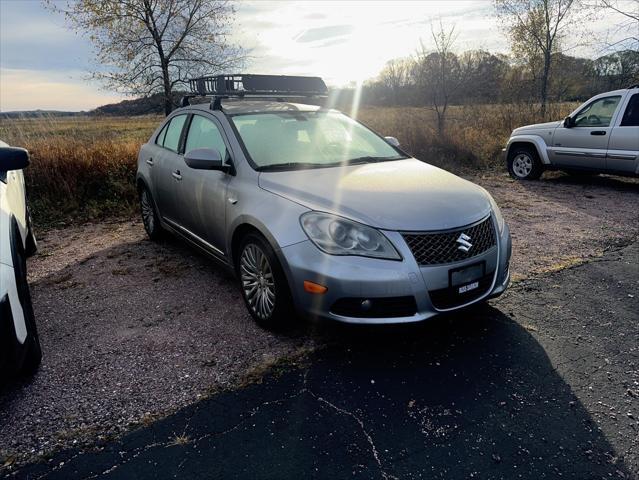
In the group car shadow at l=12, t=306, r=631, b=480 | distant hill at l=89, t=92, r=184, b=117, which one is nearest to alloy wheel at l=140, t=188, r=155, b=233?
car shadow at l=12, t=306, r=631, b=480

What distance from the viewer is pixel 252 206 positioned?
3.28 m

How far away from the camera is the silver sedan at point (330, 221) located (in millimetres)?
2789

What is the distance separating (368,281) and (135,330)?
193cm

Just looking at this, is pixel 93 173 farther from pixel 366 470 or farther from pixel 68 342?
pixel 366 470

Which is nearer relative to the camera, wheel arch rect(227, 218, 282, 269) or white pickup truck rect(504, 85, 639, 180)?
wheel arch rect(227, 218, 282, 269)

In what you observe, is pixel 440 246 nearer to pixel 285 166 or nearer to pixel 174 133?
pixel 285 166

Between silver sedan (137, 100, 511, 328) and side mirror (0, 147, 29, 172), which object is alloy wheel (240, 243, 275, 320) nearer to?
silver sedan (137, 100, 511, 328)

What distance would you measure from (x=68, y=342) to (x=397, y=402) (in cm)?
243

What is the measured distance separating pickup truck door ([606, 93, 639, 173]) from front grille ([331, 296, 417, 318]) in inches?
282

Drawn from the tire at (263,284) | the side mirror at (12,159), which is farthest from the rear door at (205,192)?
the side mirror at (12,159)

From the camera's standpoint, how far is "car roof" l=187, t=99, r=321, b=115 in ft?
13.5

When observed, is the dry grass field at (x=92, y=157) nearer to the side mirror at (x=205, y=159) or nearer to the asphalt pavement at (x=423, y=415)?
the side mirror at (x=205, y=159)

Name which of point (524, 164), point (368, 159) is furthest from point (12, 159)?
point (524, 164)

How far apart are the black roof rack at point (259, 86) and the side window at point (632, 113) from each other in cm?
611
